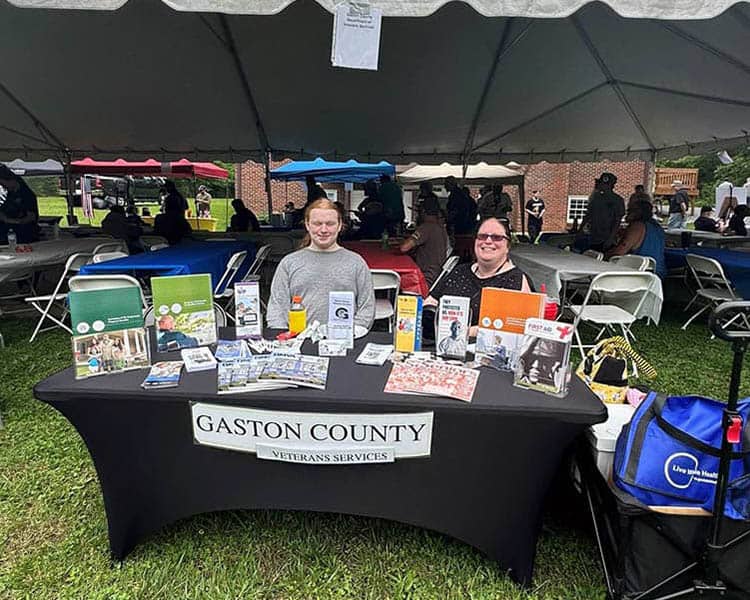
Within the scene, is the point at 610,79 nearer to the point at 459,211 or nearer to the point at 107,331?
the point at 459,211

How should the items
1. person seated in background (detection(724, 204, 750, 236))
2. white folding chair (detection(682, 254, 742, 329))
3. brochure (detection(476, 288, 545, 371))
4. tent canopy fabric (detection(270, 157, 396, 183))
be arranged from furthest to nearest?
tent canopy fabric (detection(270, 157, 396, 183))
person seated in background (detection(724, 204, 750, 236))
white folding chair (detection(682, 254, 742, 329))
brochure (detection(476, 288, 545, 371))

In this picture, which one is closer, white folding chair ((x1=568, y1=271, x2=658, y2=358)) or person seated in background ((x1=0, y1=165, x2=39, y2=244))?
white folding chair ((x1=568, y1=271, x2=658, y2=358))

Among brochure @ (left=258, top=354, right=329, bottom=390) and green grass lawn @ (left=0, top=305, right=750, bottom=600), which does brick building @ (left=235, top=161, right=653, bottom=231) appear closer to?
green grass lawn @ (left=0, top=305, right=750, bottom=600)

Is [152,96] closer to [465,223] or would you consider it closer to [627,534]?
[465,223]

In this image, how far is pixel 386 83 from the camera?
18.3 feet

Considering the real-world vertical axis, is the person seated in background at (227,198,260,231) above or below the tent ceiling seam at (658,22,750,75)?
below

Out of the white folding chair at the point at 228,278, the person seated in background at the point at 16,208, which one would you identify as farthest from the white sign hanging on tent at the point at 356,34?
the person seated in background at the point at 16,208

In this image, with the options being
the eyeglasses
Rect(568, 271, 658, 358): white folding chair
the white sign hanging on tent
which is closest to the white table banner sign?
the eyeglasses

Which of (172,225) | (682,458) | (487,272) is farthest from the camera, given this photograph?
(172,225)

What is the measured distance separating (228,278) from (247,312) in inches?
108

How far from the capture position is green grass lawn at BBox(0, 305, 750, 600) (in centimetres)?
170

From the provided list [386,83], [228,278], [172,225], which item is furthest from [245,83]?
[228,278]

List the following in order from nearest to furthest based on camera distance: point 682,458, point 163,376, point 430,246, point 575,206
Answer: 1. point 682,458
2. point 163,376
3. point 430,246
4. point 575,206

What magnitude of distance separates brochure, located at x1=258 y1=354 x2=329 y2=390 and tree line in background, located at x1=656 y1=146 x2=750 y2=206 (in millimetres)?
24243
